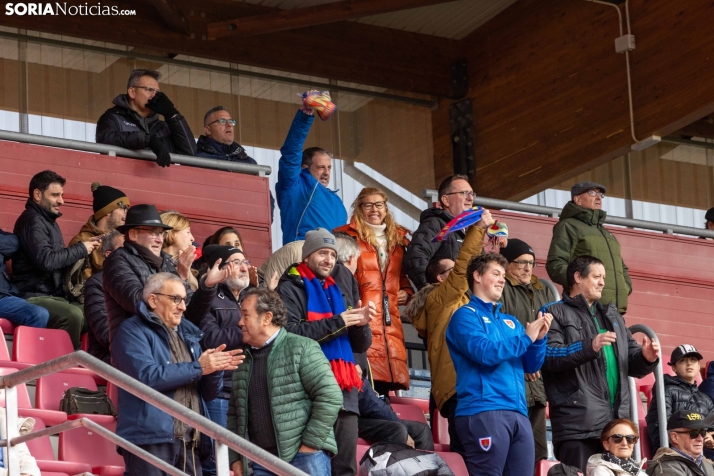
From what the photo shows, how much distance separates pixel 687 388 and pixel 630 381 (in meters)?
0.91

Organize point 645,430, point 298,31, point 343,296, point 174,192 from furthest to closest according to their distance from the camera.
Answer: point 298,31
point 174,192
point 645,430
point 343,296

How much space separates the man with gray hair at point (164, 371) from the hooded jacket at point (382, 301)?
190cm

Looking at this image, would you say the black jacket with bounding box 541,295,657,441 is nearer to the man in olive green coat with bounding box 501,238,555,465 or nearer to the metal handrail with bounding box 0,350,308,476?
the man in olive green coat with bounding box 501,238,555,465

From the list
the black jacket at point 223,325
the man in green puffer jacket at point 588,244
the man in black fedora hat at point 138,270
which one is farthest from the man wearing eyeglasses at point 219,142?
the black jacket at point 223,325

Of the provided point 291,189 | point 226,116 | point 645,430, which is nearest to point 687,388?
point 645,430

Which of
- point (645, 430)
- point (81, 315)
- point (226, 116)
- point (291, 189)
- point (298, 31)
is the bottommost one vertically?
point (645, 430)

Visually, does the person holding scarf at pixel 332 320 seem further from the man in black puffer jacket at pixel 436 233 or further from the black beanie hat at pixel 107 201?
the black beanie hat at pixel 107 201

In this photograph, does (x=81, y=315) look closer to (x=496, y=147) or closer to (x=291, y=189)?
(x=291, y=189)

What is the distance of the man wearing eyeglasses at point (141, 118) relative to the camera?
9.39m

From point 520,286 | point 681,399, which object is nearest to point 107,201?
point 520,286

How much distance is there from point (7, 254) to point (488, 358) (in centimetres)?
320

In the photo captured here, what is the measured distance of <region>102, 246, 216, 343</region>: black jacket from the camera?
20.8 feet

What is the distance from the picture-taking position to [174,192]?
386 inches

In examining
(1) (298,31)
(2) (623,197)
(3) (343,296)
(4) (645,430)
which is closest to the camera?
(3) (343,296)
